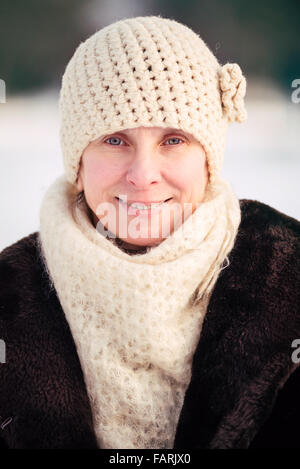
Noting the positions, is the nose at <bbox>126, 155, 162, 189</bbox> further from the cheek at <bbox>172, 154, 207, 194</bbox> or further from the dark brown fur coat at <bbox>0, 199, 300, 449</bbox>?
the dark brown fur coat at <bbox>0, 199, 300, 449</bbox>

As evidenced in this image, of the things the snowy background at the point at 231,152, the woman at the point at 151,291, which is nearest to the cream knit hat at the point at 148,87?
the woman at the point at 151,291

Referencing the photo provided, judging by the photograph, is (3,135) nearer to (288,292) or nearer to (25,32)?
(25,32)

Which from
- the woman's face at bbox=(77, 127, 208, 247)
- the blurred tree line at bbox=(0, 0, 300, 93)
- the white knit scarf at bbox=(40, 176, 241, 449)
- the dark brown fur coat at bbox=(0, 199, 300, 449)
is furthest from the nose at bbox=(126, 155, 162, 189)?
the blurred tree line at bbox=(0, 0, 300, 93)

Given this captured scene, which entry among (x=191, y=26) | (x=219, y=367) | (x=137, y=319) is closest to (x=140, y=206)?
(x=137, y=319)

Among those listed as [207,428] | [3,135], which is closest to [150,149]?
[207,428]

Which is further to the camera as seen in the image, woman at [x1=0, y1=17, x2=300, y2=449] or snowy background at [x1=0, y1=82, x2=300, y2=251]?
snowy background at [x1=0, y1=82, x2=300, y2=251]

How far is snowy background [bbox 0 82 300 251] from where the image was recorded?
2059 millimetres

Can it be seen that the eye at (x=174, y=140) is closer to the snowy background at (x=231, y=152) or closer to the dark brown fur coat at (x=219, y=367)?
the dark brown fur coat at (x=219, y=367)

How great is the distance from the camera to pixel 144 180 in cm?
95

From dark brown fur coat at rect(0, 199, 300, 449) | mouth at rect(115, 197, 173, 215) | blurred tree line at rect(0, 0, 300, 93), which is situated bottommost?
dark brown fur coat at rect(0, 199, 300, 449)

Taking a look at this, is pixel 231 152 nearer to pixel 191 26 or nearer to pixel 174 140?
pixel 191 26

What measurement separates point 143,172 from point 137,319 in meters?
0.29

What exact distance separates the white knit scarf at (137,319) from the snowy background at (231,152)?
3.36 ft
